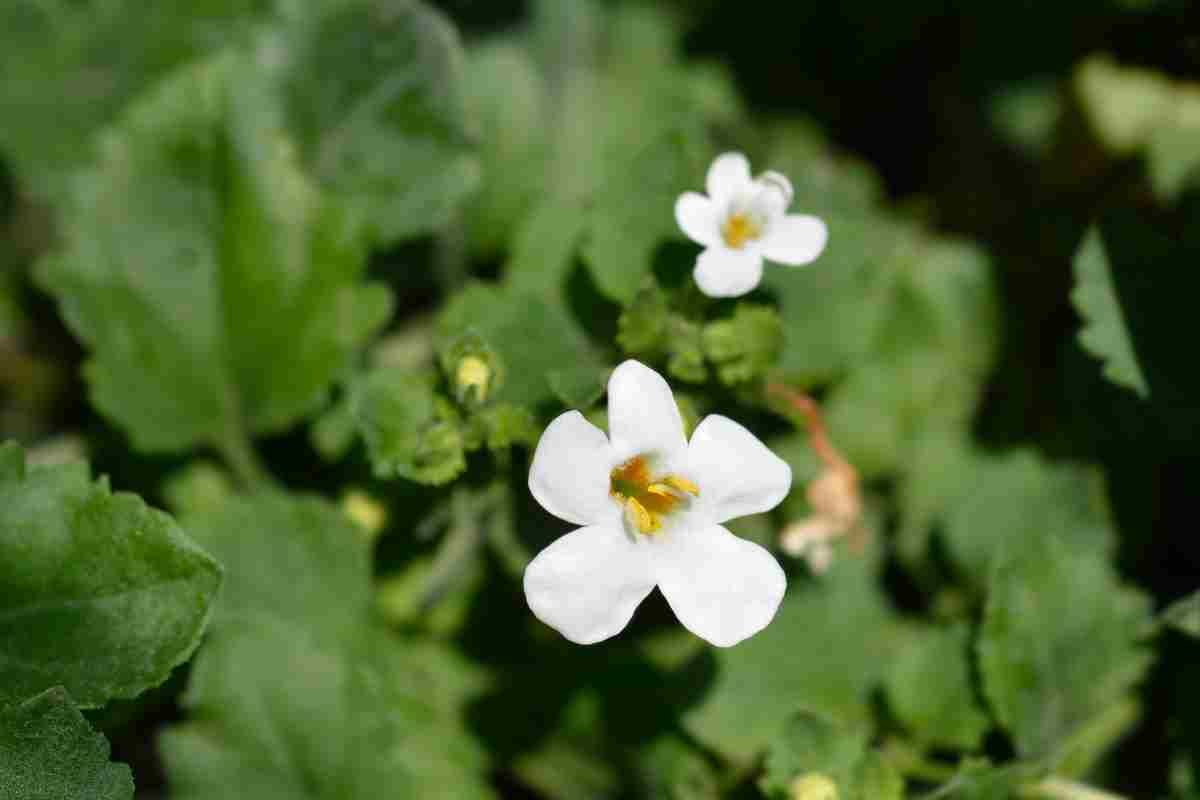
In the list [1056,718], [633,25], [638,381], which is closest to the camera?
[638,381]

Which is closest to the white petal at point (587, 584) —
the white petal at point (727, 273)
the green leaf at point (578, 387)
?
the green leaf at point (578, 387)

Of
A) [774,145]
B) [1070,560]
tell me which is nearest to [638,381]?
[1070,560]

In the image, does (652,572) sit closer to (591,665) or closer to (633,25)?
(591,665)

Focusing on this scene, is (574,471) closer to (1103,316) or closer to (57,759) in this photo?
(57,759)

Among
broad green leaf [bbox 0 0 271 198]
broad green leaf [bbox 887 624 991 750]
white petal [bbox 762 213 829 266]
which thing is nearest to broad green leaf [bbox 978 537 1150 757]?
broad green leaf [bbox 887 624 991 750]

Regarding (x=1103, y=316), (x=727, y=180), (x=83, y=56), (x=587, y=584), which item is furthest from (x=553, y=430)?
(x=83, y=56)

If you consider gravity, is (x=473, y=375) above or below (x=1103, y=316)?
below
